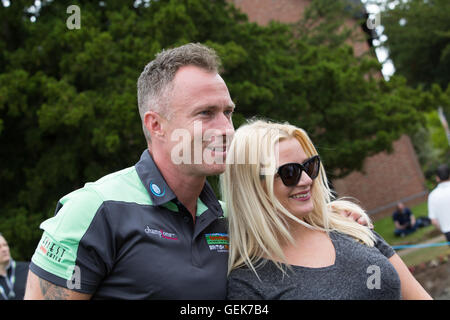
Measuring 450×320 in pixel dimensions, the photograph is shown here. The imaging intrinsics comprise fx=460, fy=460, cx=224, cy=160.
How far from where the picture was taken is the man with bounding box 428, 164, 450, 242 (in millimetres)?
7059

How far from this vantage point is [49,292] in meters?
1.89

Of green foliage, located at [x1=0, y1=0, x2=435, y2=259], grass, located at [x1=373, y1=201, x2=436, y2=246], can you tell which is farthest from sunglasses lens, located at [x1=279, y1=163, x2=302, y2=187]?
grass, located at [x1=373, y1=201, x2=436, y2=246]

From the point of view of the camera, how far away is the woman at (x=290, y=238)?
2.20 m

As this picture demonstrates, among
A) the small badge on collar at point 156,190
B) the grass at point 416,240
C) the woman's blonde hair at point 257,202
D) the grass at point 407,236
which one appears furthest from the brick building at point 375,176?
the small badge on collar at point 156,190

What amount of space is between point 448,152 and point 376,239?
33.7 m

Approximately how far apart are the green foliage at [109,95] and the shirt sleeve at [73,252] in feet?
16.7

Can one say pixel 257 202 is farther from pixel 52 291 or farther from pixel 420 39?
pixel 420 39

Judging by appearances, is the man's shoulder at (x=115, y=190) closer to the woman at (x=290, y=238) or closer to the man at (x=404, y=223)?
the woman at (x=290, y=238)

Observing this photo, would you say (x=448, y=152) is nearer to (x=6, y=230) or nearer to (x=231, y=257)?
(x=6, y=230)

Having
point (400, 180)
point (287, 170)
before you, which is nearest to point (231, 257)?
point (287, 170)

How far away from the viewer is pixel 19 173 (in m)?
8.73

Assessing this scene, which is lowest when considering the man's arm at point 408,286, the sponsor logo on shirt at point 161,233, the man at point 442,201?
the man at point 442,201

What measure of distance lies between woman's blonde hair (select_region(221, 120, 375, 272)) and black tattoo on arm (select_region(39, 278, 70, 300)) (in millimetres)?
787

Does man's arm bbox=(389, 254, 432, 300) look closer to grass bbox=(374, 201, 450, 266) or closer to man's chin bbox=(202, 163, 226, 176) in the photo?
man's chin bbox=(202, 163, 226, 176)
